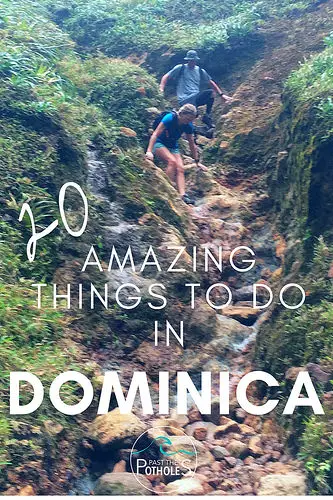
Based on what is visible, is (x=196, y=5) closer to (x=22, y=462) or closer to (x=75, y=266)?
(x=75, y=266)

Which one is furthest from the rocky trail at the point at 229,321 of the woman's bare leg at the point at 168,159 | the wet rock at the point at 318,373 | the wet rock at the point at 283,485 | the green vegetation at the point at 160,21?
the green vegetation at the point at 160,21

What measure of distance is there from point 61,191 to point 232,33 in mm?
4561

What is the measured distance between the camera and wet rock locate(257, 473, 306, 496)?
393 cm

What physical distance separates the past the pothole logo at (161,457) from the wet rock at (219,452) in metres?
0.13

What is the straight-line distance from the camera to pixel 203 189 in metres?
6.93

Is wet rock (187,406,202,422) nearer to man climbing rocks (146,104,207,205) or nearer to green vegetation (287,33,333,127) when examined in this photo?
man climbing rocks (146,104,207,205)

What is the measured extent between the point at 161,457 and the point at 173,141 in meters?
3.37

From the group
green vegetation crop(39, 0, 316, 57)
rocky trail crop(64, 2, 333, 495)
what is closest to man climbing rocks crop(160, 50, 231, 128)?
rocky trail crop(64, 2, 333, 495)

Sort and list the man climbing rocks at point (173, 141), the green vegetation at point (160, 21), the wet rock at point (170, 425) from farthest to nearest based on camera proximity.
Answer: the green vegetation at point (160, 21) < the man climbing rocks at point (173, 141) < the wet rock at point (170, 425)

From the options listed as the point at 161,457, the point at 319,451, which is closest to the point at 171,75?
the point at 161,457

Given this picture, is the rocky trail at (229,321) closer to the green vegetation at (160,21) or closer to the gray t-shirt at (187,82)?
the gray t-shirt at (187,82)

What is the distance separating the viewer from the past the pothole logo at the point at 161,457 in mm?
4121

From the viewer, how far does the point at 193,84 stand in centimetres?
769

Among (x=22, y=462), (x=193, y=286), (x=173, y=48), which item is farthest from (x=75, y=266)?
(x=173, y=48)
